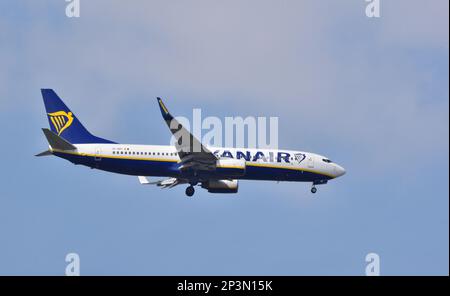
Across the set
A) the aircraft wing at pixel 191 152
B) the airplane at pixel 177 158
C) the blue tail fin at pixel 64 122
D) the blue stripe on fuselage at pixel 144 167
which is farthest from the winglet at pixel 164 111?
the blue tail fin at pixel 64 122

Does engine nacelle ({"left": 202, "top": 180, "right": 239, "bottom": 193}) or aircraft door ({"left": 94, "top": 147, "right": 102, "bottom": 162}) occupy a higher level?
aircraft door ({"left": 94, "top": 147, "right": 102, "bottom": 162})

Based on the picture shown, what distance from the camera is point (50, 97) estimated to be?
288ft

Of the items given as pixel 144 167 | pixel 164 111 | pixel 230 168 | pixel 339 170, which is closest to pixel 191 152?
pixel 230 168

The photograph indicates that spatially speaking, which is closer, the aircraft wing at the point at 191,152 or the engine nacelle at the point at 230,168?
the aircraft wing at the point at 191,152

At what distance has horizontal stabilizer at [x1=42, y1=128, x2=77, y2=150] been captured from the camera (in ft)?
267

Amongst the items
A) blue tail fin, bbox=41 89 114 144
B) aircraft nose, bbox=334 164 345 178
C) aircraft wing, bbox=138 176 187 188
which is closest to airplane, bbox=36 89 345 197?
blue tail fin, bbox=41 89 114 144

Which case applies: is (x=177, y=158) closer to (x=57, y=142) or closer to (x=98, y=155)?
(x=98, y=155)

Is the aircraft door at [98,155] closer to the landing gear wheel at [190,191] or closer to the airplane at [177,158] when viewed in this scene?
the airplane at [177,158]

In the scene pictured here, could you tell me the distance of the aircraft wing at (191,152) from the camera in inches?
3275

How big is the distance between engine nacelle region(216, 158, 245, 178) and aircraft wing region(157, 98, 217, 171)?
21.3 inches

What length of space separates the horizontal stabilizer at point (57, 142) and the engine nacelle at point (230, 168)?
12.3m

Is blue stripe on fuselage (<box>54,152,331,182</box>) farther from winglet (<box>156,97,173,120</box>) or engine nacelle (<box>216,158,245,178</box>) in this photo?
winglet (<box>156,97,173,120</box>)
